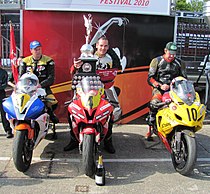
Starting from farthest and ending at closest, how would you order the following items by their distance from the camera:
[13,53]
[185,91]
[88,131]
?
[13,53], [185,91], [88,131]

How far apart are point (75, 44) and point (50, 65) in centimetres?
124

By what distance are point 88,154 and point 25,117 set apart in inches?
38.0

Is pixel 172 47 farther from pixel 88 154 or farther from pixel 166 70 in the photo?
pixel 88 154

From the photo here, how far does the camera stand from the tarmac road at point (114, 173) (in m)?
4.12

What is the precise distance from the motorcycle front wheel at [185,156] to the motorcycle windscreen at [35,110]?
1.90 meters

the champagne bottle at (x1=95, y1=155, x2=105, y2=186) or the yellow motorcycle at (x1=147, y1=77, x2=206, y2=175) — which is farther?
the yellow motorcycle at (x1=147, y1=77, x2=206, y2=175)

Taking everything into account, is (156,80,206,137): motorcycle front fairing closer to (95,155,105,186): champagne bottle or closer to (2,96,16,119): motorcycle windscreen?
(95,155,105,186): champagne bottle

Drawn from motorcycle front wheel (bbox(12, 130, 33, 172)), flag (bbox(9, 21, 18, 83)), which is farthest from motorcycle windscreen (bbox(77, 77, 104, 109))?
flag (bbox(9, 21, 18, 83))

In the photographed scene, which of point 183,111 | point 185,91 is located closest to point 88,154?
point 183,111

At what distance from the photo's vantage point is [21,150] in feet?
14.0

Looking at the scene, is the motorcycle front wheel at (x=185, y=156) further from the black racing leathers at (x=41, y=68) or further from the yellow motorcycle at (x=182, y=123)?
the black racing leathers at (x=41, y=68)

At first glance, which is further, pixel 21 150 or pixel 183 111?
pixel 183 111

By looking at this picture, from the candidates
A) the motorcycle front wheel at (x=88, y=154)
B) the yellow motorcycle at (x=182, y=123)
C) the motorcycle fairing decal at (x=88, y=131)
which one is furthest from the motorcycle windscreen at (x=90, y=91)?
the yellow motorcycle at (x=182, y=123)

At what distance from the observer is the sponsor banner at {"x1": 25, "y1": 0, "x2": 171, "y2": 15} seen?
656 cm
